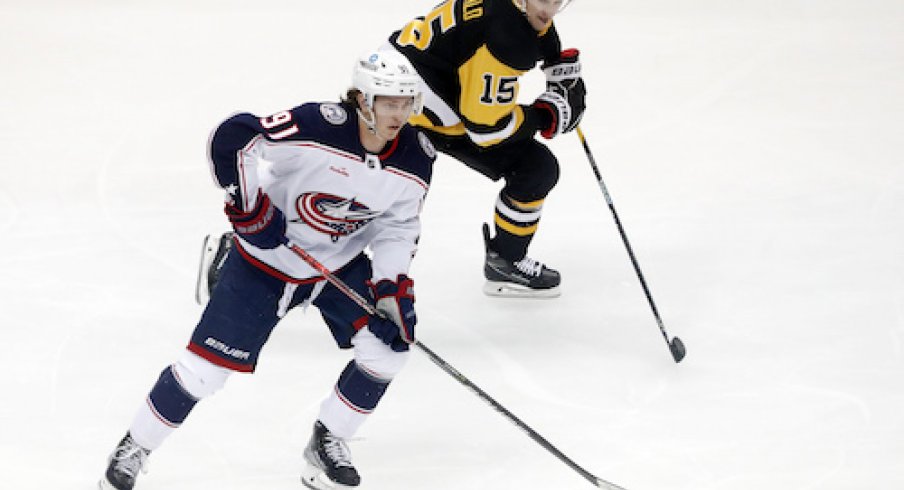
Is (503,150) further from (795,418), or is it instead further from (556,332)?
(795,418)

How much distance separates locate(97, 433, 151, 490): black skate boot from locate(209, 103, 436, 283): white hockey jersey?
19.5 inches

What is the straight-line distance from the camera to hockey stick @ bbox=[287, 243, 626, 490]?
3.00 meters

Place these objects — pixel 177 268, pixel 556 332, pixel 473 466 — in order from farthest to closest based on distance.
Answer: pixel 177 268 < pixel 556 332 < pixel 473 466

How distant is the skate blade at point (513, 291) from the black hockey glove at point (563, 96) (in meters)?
0.52

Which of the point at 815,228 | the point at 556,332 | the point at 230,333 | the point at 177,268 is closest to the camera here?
the point at 230,333

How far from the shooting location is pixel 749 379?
3734 millimetres

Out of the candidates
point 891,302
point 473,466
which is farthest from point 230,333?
point 891,302

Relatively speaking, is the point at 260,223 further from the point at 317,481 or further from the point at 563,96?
the point at 563,96

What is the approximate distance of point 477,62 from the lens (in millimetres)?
3709

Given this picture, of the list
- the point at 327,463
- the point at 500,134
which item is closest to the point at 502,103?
the point at 500,134

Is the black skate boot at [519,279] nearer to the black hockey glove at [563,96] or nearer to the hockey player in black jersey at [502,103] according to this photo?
the hockey player in black jersey at [502,103]

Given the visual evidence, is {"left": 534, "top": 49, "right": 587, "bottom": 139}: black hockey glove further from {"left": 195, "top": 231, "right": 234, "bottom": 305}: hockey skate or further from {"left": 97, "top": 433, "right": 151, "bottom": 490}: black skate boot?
{"left": 97, "top": 433, "right": 151, "bottom": 490}: black skate boot

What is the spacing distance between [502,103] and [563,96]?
0.32 metres

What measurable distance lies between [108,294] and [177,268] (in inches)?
11.3
